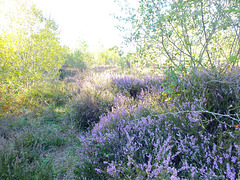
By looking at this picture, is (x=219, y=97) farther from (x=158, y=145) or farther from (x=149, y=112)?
(x=158, y=145)

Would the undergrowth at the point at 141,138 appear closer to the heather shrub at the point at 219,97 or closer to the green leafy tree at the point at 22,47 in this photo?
the heather shrub at the point at 219,97

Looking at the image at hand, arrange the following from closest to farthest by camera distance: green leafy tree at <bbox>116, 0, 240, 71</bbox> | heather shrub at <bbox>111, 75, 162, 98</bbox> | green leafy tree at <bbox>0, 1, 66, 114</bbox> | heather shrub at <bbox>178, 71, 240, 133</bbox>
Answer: heather shrub at <bbox>178, 71, 240, 133</bbox> → green leafy tree at <bbox>116, 0, 240, 71</bbox> → heather shrub at <bbox>111, 75, 162, 98</bbox> → green leafy tree at <bbox>0, 1, 66, 114</bbox>

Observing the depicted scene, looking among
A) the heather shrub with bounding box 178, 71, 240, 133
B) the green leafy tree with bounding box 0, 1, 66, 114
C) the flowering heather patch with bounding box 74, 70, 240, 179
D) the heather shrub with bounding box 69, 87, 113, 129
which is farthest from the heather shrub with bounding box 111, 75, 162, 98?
the green leafy tree with bounding box 0, 1, 66, 114

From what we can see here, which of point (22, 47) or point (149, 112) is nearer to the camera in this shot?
point (149, 112)

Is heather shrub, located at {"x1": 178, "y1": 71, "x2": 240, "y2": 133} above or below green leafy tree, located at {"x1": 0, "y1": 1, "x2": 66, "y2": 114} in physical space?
below

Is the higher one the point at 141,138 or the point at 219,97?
the point at 219,97

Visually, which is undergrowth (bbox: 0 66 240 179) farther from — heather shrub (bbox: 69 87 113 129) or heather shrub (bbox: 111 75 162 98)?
heather shrub (bbox: 111 75 162 98)

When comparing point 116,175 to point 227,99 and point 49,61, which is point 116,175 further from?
point 49,61

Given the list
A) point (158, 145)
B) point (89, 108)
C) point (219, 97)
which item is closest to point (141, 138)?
point (158, 145)

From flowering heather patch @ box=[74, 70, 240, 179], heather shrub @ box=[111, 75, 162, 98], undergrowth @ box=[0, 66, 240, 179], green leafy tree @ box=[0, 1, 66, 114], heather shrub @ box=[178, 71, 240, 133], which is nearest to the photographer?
undergrowth @ box=[0, 66, 240, 179]

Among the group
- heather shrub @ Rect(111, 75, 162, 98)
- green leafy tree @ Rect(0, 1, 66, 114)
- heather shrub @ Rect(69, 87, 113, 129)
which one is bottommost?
heather shrub @ Rect(69, 87, 113, 129)

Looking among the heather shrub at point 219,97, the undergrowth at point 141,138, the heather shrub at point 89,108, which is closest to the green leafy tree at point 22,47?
the undergrowth at point 141,138

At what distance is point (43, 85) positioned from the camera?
7.00 meters

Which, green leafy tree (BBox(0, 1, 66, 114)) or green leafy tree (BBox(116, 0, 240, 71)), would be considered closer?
green leafy tree (BBox(116, 0, 240, 71))
